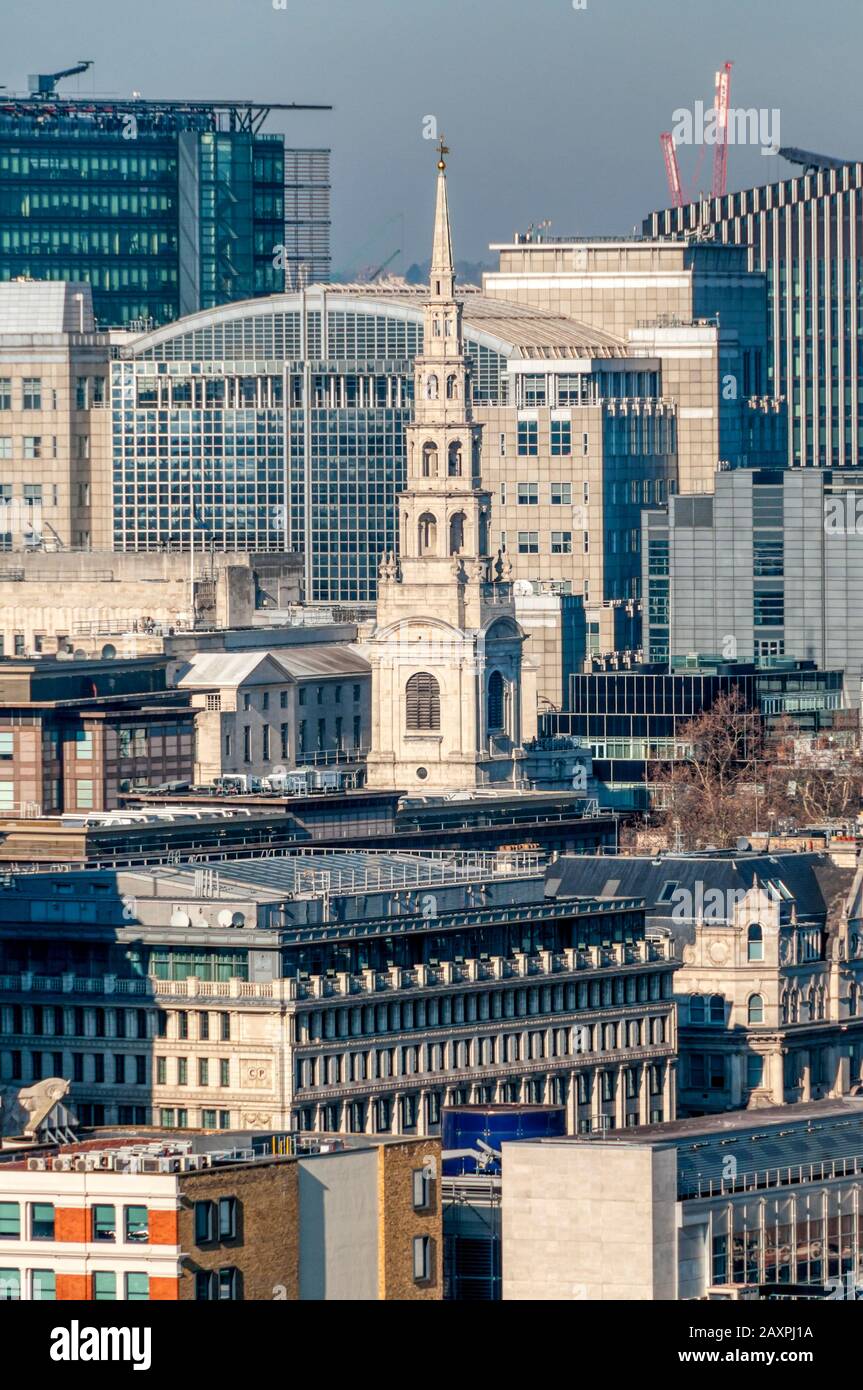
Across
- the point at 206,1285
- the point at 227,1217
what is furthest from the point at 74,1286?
the point at 227,1217

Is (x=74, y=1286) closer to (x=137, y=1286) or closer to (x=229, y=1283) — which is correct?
(x=137, y=1286)

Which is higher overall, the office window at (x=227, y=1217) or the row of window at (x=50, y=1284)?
the office window at (x=227, y=1217)

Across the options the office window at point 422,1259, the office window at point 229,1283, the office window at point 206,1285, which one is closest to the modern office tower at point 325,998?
the office window at point 422,1259

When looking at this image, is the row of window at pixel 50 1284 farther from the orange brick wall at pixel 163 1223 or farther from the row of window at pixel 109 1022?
the row of window at pixel 109 1022
